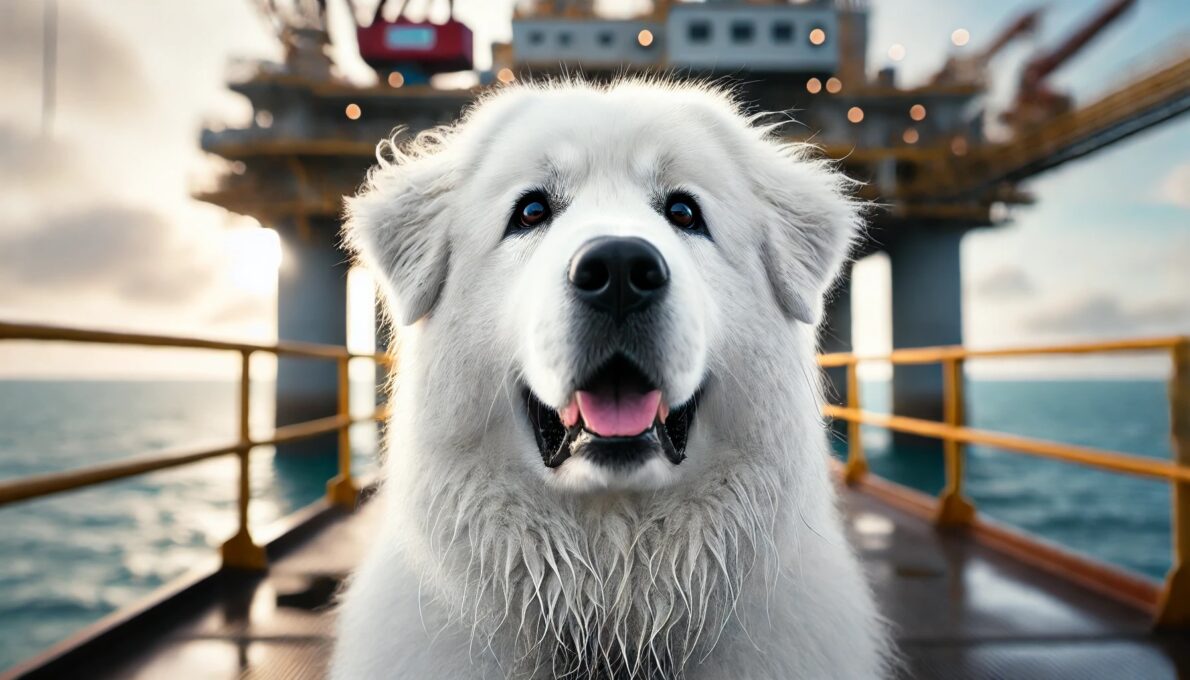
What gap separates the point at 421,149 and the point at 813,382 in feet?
4.65

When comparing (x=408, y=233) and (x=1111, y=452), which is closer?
(x=408, y=233)

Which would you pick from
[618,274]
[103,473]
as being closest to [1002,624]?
[618,274]

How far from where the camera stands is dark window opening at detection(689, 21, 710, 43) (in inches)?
1171

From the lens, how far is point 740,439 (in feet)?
5.50

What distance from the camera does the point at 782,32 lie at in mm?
29750

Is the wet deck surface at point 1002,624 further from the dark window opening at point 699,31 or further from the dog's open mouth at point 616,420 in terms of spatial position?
the dark window opening at point 699,31

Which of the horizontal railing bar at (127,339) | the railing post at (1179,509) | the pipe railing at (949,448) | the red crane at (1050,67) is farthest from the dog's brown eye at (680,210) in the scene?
the red crane at (1050,67)

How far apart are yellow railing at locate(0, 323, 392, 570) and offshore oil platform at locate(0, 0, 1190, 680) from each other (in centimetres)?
1

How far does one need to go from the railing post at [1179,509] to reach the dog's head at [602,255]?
2.09 meters

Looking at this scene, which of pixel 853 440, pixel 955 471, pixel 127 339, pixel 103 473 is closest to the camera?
pixel 103 473

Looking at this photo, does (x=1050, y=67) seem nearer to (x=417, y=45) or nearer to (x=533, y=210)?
(x=417, y=45)

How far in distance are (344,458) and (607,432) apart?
195 inches

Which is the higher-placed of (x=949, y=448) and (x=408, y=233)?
(x=408, y=233)

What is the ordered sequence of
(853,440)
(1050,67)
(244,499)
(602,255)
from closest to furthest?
1. (602,255)
2. (244,499)
3. (853,440)
4. (1050,67)
